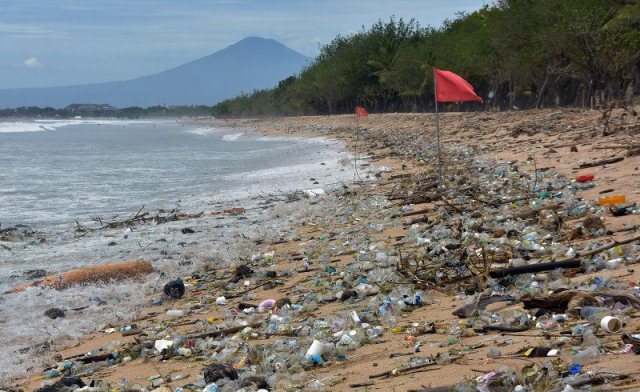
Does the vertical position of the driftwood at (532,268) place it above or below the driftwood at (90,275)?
above

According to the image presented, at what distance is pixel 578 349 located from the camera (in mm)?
3658

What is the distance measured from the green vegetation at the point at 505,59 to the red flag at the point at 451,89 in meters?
13.1

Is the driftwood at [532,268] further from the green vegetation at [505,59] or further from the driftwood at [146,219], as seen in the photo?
the green vegetation at [505,59]

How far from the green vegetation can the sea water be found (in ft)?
39.1

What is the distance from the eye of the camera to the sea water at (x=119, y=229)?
23.1 ft

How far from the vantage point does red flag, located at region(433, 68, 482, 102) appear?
445 inches

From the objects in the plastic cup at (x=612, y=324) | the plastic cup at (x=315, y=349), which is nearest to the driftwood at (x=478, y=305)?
the plastic cup at (x=315, y=349)

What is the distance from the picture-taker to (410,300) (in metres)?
5.55

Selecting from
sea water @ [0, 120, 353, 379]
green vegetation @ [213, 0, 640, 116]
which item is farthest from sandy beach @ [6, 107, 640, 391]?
green vegetation @ [213, 0, 640, 116]

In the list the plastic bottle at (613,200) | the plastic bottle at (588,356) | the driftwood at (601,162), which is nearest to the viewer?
the plastic bottle at (588,356)

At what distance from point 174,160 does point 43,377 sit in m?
27.6

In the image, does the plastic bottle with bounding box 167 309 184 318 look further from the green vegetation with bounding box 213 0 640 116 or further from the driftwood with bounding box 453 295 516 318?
the green vegetation with bounding box 213 0 640 116

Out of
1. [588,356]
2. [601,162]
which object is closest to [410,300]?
[588,356]

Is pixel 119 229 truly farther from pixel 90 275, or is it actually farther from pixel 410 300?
pixel 410 300
